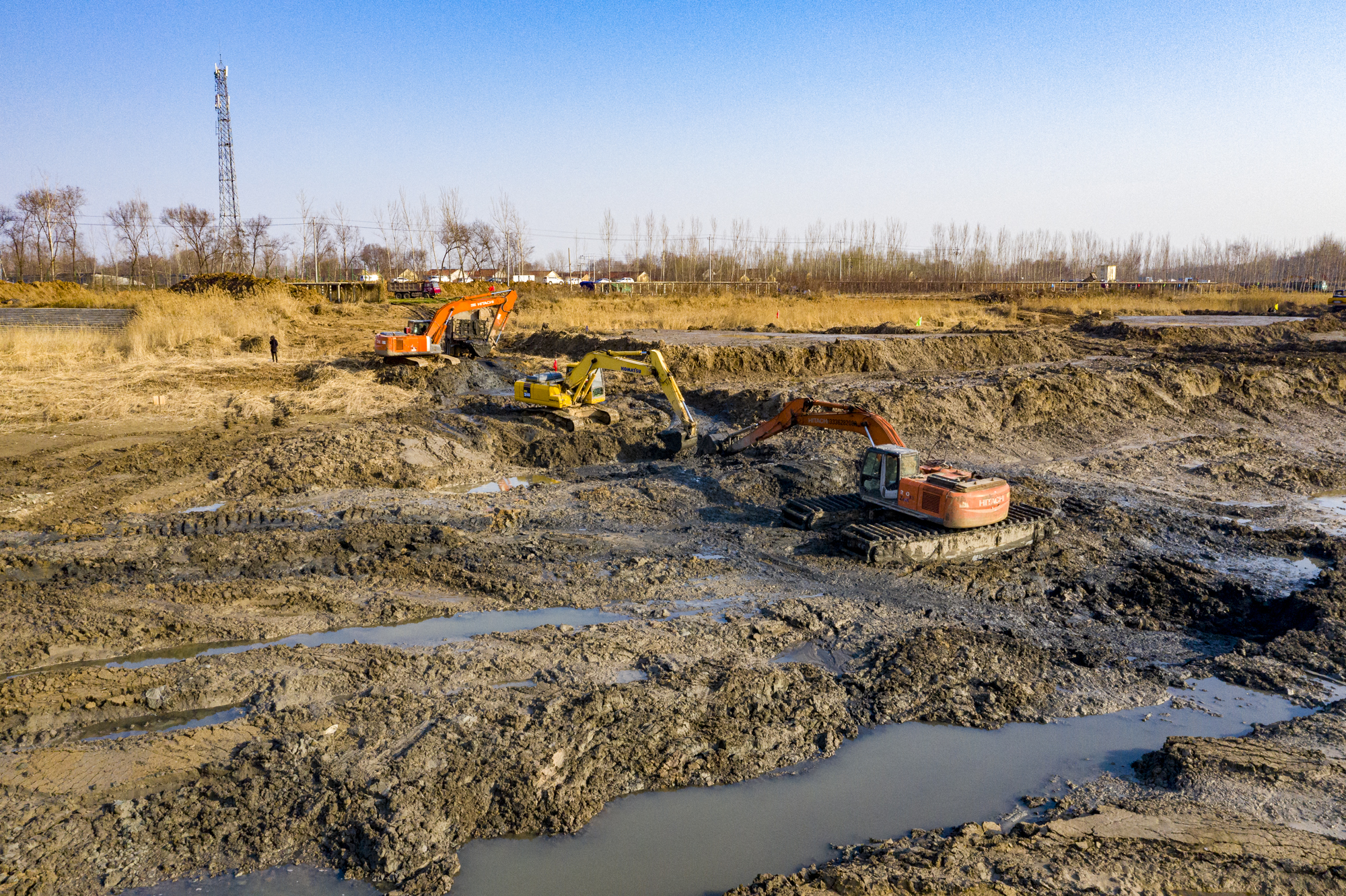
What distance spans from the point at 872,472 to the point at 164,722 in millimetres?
8469

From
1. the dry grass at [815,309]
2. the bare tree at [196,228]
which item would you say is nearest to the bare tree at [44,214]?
the bare tree at [196,228]

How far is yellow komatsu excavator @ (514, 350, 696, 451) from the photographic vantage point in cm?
1530

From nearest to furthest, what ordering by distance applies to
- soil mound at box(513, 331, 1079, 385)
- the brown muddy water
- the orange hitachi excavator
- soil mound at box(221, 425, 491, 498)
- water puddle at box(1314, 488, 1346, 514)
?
1. the brown muddy water
2. soil mound at box(221, 425, 491, 498)
3. water puddle at box(1314, 488, 1346, 514)
4. the orange hitachi excavator
5. soil mound at box(513, 331, 1079, 385)

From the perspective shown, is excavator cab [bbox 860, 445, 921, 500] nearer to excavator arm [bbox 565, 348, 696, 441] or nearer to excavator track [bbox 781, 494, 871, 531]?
excavator track [bbox 781, 494, 871, 531]

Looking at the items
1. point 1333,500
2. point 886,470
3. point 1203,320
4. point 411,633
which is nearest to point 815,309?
point 1203,320

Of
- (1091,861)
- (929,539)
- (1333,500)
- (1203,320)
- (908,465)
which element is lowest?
(1091,861)

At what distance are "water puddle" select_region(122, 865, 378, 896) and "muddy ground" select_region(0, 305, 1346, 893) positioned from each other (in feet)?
0.30

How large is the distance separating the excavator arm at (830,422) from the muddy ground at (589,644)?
1.02 metres

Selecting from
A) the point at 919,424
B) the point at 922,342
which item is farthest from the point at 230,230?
the point at 919,424

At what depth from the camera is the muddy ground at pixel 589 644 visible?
18.0 feet

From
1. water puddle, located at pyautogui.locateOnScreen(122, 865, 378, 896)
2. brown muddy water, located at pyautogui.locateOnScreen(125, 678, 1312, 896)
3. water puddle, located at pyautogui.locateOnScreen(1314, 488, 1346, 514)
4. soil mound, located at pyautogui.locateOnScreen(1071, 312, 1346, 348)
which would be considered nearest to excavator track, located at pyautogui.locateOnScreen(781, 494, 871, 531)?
brown muddy water, located at pyautogui.locateOnScreen(125, 678, 1312, 896)

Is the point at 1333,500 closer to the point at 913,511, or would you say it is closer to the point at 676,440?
the point at 913,511

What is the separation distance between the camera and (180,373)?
23531mm

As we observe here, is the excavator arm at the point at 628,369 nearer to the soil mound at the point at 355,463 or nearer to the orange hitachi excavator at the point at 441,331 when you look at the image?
the soil mound at the point at 355,463
